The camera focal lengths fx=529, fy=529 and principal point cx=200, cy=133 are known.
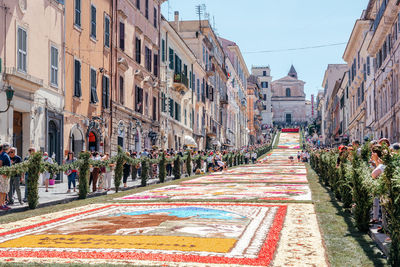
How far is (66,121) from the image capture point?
22.3 metres

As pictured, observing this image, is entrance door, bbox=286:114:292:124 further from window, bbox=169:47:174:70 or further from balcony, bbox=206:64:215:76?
window, bbox=169:47:174:70

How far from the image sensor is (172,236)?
8062 millimetres

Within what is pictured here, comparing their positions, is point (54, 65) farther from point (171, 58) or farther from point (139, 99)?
point (171, 58)

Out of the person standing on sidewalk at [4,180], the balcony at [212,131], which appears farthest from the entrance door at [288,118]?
the person standing on sidewalk at [4,180]

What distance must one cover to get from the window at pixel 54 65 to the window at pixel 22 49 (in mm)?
2129

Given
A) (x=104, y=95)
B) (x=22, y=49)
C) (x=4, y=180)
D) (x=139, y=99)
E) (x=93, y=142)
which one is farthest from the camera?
(x=139, y=99)

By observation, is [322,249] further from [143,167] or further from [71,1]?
[71,1]

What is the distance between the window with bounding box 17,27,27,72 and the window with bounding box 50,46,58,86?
2.13 m

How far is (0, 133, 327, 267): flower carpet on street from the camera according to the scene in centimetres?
653

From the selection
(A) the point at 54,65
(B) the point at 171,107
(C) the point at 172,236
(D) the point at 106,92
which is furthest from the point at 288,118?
(C) the point at 172,236

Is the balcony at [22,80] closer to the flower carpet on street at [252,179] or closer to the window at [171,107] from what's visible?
the flower carpet on street at [252,179]

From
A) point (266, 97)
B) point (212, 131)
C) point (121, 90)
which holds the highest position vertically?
point (266, 97)

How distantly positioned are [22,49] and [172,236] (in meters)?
13.2

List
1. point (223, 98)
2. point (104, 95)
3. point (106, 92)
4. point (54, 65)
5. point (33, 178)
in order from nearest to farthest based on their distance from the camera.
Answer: point (33, 178) → point (54, 65) → point (104, 95) → point (106, 92) → point (223, 98)
